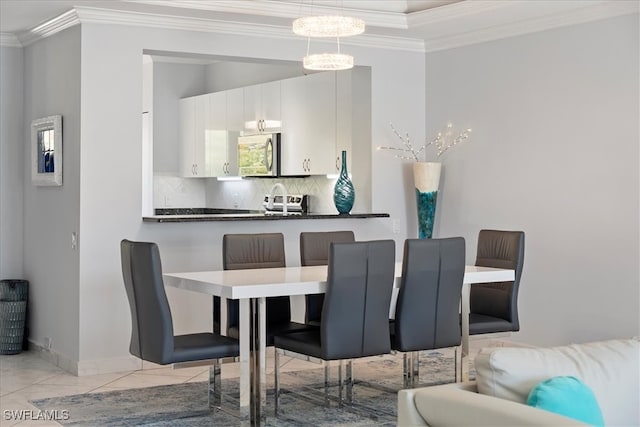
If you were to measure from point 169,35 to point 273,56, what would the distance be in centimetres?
85

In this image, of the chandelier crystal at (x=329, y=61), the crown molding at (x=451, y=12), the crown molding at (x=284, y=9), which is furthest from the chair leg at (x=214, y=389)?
the crown molding at (x=451, y=12)

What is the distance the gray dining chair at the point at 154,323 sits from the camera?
4625 millimetres

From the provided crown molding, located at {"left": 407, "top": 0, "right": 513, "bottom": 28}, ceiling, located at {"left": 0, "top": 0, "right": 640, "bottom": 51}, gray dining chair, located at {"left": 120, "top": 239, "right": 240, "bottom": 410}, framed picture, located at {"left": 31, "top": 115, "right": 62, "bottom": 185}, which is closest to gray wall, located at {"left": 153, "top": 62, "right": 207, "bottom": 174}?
ceiling, located at {"left": 0, "top": 0, "right": 640, "bottom": 51}

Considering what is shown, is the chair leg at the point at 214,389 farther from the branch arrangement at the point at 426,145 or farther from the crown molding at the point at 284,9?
the branch arrangement at the point at 426,145

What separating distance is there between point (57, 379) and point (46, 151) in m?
1.73

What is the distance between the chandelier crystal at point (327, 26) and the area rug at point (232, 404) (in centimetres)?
219

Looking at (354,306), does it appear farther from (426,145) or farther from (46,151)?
(426,145)

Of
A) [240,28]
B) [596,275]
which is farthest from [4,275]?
[596,275]

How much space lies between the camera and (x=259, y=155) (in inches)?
344

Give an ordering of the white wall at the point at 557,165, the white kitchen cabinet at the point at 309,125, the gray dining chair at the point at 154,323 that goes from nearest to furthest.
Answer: the gray dining chair at the point at 154,323 < the white wall at the point at 557,165 < the white kitchen cabinet at the point at 309,125

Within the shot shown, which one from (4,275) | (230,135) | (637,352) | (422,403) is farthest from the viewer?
(230,135)

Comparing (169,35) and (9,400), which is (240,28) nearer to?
(169,35)

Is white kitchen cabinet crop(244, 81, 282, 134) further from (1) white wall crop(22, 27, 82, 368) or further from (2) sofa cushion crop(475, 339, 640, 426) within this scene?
(2) sofa cushion crop(475, 339, 640, 426)

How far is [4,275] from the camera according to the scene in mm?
7340
